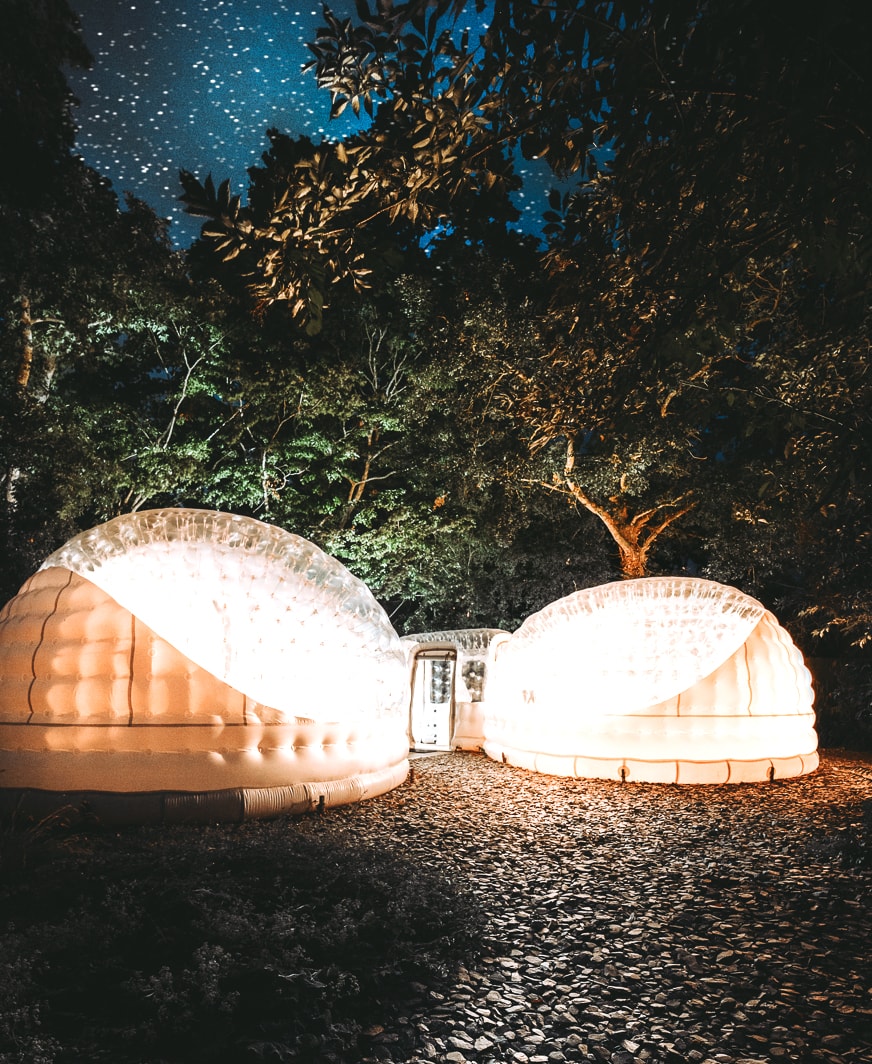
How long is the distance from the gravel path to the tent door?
3.93 meters

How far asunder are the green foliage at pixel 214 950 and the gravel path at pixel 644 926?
0.90ft

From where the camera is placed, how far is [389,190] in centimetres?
381

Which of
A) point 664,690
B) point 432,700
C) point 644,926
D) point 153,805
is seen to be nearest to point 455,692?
point 432,700

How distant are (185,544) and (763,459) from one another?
10980 millimetres

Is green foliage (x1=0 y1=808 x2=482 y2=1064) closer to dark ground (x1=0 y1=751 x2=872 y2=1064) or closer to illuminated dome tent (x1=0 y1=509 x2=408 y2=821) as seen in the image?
dark ground (x1=0 y1=751 x2=872 y2=1064)

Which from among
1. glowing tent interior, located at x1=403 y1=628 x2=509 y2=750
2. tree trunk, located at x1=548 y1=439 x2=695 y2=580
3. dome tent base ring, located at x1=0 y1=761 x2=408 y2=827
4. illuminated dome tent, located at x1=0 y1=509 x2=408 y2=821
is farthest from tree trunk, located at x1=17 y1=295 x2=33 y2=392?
tree trunk, located at x1=548 y1=439 x2=695 y2=580

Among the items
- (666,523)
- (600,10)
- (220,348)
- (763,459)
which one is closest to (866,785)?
(763,459)

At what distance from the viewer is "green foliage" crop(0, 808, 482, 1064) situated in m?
2.74

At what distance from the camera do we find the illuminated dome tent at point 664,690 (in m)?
8.23

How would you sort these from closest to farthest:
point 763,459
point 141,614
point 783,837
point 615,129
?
1. point 615,129
2. point 783,837
3. point 141,614
4. point 763,459

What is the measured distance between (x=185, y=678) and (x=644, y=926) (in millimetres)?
4269

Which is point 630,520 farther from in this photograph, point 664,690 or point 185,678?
point 185,678

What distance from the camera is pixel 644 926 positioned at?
410 cm

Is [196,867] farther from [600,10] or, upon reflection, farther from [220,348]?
[220,348]
